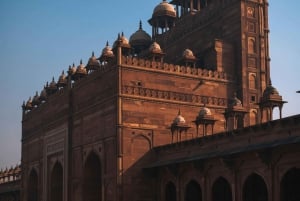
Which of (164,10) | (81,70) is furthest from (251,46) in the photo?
(81,70)

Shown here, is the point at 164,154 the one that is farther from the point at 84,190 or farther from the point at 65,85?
the point at 65,85

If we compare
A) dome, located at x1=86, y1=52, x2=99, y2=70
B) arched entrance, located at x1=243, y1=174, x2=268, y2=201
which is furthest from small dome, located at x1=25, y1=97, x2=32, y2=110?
arched entrance, located at x1=243, y1=174, x2=268, y2=201

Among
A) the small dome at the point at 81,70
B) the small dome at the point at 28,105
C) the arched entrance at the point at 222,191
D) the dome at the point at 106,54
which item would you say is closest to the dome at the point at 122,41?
the dome at the point at 106,54

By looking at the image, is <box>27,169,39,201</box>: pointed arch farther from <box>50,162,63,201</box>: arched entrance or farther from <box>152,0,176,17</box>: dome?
<box>152,0,176,17</box>: dome

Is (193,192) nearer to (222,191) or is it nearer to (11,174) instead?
(222,191)

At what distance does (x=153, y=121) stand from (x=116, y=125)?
2.17 m

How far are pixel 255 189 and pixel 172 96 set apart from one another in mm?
9366

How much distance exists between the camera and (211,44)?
35.0 metres

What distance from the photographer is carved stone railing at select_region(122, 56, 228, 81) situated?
31359mm

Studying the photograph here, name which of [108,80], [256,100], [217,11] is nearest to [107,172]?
[108,80]

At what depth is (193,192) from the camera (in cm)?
2838

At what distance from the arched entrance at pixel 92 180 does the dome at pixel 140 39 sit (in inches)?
422

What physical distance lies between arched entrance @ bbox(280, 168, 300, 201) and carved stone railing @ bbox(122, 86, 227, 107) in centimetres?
1120

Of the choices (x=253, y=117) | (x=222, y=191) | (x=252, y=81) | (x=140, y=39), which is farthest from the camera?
(x=140, y=39)
